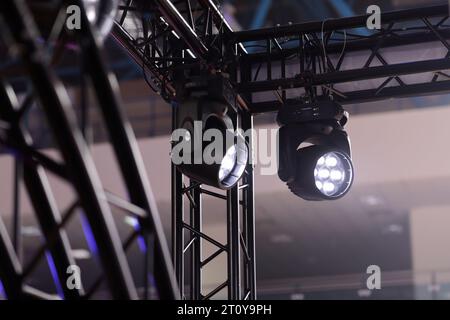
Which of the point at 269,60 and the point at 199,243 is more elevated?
the point at 269,60

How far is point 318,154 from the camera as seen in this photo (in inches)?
154

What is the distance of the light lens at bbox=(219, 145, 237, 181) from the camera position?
11.4 feet

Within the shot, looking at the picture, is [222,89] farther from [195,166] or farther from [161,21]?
[161,21]

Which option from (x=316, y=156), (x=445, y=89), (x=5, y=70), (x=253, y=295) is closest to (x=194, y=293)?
(x=253, y=295)

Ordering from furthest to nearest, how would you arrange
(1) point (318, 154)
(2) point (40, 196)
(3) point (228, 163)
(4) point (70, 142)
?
1. (1) point (318, 154)
2. (3) point (228, 163)
3. (2) point (40, 196)
4. (4) point (70, 142)

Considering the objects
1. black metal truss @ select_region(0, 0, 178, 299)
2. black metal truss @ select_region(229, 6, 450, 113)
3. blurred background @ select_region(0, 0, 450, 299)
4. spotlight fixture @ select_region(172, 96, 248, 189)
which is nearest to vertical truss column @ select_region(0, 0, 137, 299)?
black metal truss @ select_region(0, 0, 178, 299)

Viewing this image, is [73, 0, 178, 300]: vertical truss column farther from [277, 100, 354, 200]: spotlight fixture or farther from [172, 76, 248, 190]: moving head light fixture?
[277, 100, 354, 200]: spotlight fixture

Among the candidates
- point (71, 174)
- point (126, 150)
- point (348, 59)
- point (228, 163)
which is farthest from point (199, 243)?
point (71, 174)

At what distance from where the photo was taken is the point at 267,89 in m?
4.14

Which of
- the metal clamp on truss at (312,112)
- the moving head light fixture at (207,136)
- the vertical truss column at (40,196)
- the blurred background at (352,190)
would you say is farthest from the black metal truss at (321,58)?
the blurred background at (352,190)

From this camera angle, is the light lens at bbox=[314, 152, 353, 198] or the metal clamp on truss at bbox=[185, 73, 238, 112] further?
the light lens at bbox=[314, 152, 353, 198]

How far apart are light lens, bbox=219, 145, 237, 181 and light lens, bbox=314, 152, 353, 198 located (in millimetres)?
553

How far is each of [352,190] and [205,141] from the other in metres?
6.00

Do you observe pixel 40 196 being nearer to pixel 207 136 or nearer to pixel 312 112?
pixel 207 136
